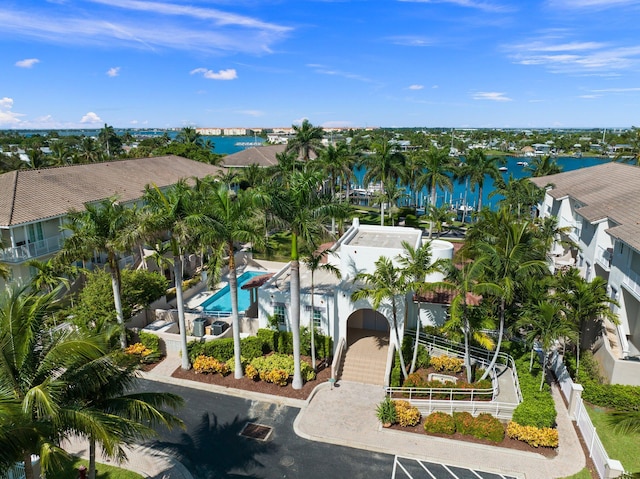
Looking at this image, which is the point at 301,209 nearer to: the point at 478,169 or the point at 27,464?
the point at 27,464

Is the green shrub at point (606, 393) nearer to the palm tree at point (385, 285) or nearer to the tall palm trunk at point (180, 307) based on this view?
the palm tree at point (385, 285)

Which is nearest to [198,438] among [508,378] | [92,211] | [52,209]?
[92,211]

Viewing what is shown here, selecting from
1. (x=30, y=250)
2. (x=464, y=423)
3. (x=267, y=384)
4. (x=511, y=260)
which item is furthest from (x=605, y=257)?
Answer: (x=30, y=250)

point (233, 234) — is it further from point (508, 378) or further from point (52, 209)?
point (52, 209)

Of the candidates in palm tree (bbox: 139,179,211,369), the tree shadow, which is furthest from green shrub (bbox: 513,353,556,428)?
palm tree (bbox: 139,179,211,369)

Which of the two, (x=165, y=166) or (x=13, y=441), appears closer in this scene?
(x=13, y=441)

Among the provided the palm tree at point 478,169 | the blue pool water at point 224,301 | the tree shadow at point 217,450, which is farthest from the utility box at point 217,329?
the palm tree at point 478,169
